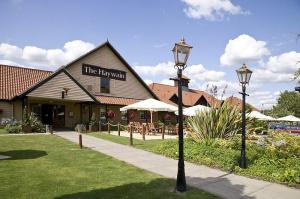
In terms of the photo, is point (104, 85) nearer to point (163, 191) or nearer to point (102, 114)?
point (102, 114)

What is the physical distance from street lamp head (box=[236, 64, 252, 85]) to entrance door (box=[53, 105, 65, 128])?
1989cm

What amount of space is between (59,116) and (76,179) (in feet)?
65.7

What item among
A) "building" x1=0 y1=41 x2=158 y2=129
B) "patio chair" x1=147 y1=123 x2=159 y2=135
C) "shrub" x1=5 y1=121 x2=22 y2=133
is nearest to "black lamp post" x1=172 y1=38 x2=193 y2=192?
"patio chair" x1=147 y1=123 x2=159 y2=135

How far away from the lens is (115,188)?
731 centimetres

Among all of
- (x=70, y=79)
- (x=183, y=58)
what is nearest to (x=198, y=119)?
(x=183, y=58)

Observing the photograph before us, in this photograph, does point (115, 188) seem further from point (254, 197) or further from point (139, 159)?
point (139, 159)

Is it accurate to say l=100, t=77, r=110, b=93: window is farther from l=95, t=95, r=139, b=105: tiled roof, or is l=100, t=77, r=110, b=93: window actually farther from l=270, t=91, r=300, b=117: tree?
l=270, t=91, r=300, b=117: tree

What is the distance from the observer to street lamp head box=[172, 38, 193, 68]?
24.7 ft

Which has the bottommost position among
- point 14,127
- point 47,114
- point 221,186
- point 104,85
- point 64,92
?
point 221,186

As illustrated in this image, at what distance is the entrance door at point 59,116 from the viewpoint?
26922 millimetres

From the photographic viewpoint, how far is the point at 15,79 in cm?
2402

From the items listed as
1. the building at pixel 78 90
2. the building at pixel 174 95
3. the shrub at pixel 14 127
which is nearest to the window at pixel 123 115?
the building at pixel 78 90

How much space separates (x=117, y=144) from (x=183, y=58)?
889 centimetres

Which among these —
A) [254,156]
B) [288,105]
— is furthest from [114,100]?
[288,105]
